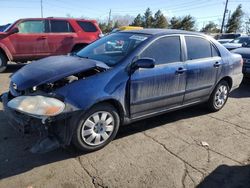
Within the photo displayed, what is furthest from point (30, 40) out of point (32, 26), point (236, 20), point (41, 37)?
point (236, 20)

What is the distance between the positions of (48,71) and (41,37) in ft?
21.4

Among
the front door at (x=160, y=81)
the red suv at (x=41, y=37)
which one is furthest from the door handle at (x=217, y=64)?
the red suv at (x=41, y=37)

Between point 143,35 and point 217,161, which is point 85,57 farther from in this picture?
point 217,161

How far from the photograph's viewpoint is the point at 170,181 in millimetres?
3139

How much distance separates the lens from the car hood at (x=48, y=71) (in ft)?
11.2

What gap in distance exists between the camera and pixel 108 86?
141 inches

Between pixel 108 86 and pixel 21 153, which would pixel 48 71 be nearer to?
pixel 108 86

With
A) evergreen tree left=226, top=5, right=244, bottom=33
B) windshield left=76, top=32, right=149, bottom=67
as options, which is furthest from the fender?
evergreen tree left=226, top=5, right=244, bottom=33

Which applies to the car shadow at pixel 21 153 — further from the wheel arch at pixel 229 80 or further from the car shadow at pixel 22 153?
the wheel arch at pixel 229 80

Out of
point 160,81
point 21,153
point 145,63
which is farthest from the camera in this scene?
→ point 160,81

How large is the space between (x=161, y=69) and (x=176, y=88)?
0.51 metres

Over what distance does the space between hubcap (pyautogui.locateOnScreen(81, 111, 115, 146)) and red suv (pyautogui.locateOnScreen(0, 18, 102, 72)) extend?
677 centimetres

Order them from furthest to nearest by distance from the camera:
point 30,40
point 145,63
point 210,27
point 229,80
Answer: point 210,27, point 30,40, point 229,80, point 145,63

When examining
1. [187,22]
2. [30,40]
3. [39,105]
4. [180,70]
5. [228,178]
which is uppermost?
[187,22]
